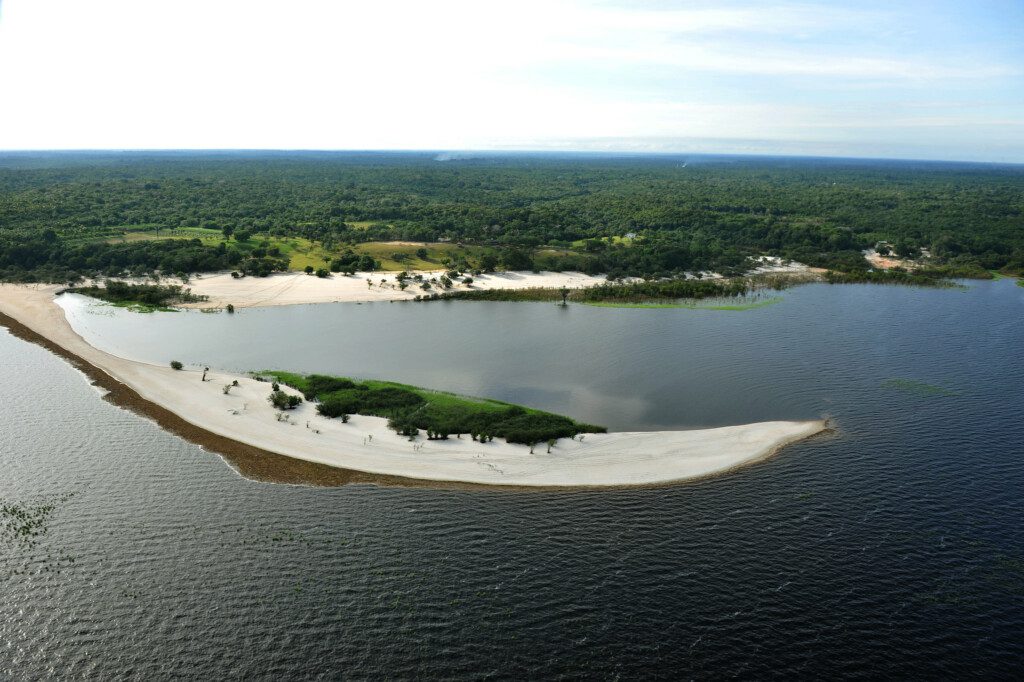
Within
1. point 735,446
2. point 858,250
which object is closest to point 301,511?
point 735,446

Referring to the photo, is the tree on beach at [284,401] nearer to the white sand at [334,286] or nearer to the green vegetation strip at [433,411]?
the green vegetation strip at [433,411]

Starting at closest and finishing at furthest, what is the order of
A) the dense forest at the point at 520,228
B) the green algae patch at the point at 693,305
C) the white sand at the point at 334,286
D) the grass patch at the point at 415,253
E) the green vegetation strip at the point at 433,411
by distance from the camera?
the green vegetation strip at the point at 433,411
the green algae patch at the point at 693,305
the white sand at the point at 334,286
the dense forest at the point at 520,228
the grass patch at the point at 415,253

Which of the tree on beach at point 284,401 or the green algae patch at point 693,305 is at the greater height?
Result: the green algae patch at point 693,305

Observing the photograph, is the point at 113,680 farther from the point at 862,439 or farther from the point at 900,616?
the point at 862,439

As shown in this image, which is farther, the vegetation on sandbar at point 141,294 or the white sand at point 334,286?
the white sand at point 334,286

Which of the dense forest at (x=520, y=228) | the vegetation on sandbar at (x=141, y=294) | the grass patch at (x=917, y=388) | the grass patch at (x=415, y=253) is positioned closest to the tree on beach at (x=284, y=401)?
the vegetation on sandbar at (x=141, y=294)

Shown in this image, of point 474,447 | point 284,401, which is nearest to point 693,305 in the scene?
point 474,447
